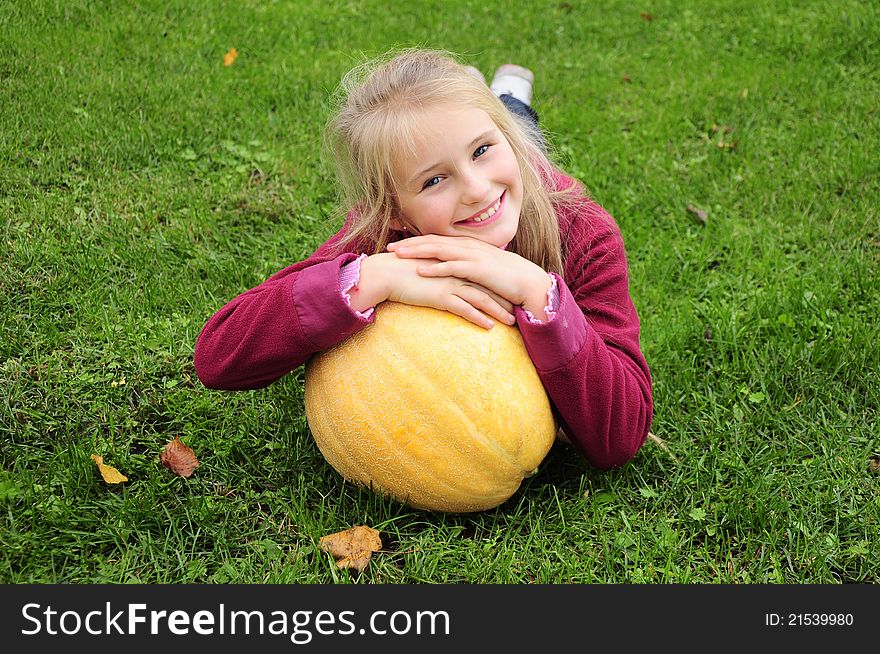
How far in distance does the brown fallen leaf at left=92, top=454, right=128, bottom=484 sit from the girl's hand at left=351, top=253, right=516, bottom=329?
1.16 meters

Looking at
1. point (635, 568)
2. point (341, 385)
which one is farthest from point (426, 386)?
point (635, 568)

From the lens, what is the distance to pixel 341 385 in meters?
2.70

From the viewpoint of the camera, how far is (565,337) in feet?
8.70

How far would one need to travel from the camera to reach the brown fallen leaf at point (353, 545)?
2832 mm

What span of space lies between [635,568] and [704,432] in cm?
84

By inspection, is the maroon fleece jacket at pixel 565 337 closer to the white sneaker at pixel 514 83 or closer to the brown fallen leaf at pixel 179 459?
the brown fallen leaf at pixel 179 459

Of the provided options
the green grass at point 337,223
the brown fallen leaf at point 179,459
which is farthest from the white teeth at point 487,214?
the brown fallen leaf at point 179,459

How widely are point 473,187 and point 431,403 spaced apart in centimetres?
69

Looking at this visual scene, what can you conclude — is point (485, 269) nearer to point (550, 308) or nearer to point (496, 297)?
point (496, 297)

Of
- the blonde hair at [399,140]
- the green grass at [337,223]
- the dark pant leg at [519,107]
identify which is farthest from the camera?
the dark pant leg at [519,107]

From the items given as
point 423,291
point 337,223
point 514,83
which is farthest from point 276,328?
point 514,83

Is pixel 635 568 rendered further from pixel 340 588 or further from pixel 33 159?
pixel 33 159

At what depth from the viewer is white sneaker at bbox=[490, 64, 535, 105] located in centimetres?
538

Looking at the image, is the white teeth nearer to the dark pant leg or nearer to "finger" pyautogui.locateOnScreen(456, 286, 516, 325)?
"finger" pyautogui.locateOnScreen(456, 286, 516, 325)
